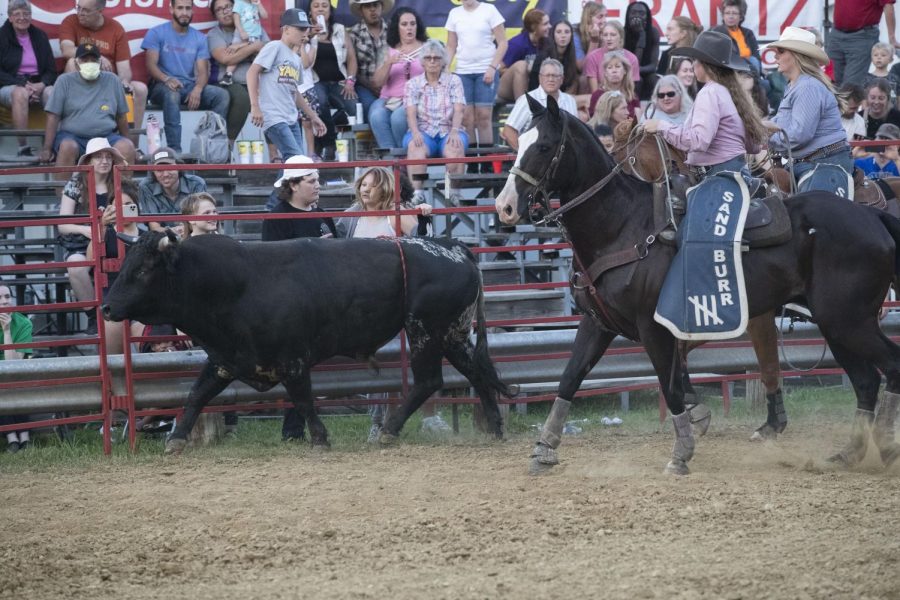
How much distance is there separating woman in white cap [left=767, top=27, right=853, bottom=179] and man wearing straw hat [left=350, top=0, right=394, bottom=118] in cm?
Answer: 605

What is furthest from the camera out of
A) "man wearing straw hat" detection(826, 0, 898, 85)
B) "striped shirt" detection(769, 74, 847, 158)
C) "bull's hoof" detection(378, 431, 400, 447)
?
"man wearing straw hat" detection(826, 0, 898, 85)

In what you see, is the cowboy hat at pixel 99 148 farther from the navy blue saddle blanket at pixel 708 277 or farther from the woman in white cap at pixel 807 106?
the woman in white cap at pixel 807 106

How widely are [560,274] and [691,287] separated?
172 inches

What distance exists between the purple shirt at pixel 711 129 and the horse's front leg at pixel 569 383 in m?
1.30

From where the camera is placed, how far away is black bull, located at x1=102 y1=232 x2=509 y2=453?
9039mm

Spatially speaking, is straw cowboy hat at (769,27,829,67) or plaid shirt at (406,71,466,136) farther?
plaid shirt at (406,71,466,136)

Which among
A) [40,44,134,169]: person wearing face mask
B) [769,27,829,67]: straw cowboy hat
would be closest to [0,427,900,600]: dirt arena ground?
[769,27,829,67]: straw cowboy hat

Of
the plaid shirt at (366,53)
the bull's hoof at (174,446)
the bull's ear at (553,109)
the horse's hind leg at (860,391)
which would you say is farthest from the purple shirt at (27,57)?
the horse's hind leg at (860,391)

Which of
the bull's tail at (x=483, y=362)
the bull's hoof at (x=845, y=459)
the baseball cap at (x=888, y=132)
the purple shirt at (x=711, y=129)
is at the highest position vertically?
the purple shirt at (x=711, y=129)

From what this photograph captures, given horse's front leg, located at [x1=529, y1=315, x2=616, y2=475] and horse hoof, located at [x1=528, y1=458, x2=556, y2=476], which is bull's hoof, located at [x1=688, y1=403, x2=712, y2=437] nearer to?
horse's front leg, located at [x1=529, y1=315, x2=616, y2=475]

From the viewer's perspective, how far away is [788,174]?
938 cm

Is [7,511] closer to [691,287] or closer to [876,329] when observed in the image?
[691,287]

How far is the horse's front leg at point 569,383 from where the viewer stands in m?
8.14

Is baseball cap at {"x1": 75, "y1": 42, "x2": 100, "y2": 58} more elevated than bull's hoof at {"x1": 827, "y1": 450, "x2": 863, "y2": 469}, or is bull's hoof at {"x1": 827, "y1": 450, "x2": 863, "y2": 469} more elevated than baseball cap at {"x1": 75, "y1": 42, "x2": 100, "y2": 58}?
baseball cap at {"x1": 75, "y1": 42, "x2": 100, "y2": 58}
